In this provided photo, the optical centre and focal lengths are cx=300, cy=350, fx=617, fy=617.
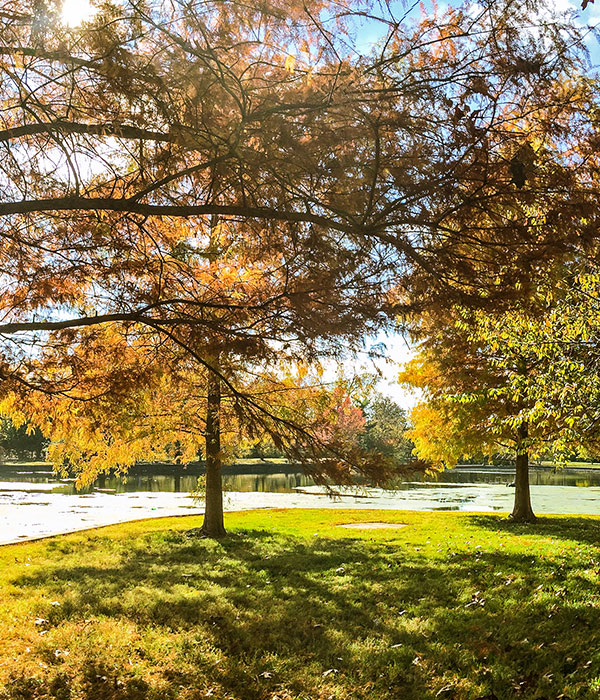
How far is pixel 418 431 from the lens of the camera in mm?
17094

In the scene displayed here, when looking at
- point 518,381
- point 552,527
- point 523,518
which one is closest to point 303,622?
point 518,381

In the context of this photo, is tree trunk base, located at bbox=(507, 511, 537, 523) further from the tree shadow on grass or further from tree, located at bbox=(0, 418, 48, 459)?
tree, located at bbox=(0, 418, 48, 459)

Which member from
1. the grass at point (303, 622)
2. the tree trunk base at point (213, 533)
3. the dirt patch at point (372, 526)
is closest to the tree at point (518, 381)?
the dirt patch at point (372, 526)

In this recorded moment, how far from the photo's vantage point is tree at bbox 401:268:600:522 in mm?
8422

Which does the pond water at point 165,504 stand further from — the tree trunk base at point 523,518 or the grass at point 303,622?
the grass at point 303,622

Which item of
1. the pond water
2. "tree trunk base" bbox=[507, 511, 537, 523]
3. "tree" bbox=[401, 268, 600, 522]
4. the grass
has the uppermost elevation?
"tree" bbox=[401, 268, 600, 522]

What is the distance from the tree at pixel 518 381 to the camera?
8.42 meters

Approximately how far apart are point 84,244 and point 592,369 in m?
6.61

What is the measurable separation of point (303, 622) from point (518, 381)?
4934 mm

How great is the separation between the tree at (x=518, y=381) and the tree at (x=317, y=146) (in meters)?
0.91

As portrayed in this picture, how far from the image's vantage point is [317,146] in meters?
4.07

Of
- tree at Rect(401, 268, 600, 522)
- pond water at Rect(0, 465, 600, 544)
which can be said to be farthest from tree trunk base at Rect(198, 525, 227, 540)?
tree at Rect(401, 268, 600, 522)

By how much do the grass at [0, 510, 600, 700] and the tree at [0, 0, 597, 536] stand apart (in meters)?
2.77

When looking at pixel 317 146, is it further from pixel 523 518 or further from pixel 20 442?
pixel 20 442
